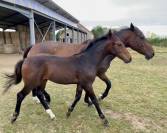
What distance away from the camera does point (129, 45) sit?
461cm

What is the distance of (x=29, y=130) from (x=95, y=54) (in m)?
1.51

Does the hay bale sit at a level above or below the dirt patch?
above

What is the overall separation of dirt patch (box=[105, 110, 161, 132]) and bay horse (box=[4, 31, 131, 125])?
1.57 feet

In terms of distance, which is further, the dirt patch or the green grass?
the green grass

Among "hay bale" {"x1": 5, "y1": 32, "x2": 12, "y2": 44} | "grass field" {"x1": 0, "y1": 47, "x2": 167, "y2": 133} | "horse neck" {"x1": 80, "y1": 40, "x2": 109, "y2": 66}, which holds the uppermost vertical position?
"horse neck" {"x1": 80, "y1": 40, "x2": 109, "y2": 66}

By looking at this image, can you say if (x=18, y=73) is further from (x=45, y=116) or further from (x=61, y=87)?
(x=61, y=87)

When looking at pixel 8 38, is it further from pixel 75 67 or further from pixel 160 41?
pixel 160 41

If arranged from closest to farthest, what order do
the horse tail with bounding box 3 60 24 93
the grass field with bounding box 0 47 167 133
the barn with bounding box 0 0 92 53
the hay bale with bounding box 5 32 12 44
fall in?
the grass field with bounding box 0 47 167 133
the horse tail with bounding box 3 60 24 93
the barn with bounding box 0 0 92 53
the hay bale with bounding box 5 32 12 44

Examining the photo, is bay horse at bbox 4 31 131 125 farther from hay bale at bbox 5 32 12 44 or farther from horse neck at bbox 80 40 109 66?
hay bale at bbox 5 32 12 44

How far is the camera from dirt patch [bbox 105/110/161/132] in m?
3.60

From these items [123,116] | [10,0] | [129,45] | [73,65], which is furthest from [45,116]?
[10,0]

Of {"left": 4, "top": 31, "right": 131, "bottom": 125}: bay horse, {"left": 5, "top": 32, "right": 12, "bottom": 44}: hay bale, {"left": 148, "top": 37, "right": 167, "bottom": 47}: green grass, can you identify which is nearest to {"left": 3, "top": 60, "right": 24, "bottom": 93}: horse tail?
{"left": 4, "top": 31, "right": 131, "bottom": 125}: bay horse

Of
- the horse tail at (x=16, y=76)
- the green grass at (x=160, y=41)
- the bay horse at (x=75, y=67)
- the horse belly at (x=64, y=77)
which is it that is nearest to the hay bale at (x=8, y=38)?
the horse tail at (x=16, y=76)

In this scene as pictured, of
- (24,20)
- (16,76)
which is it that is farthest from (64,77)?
(24,20)
